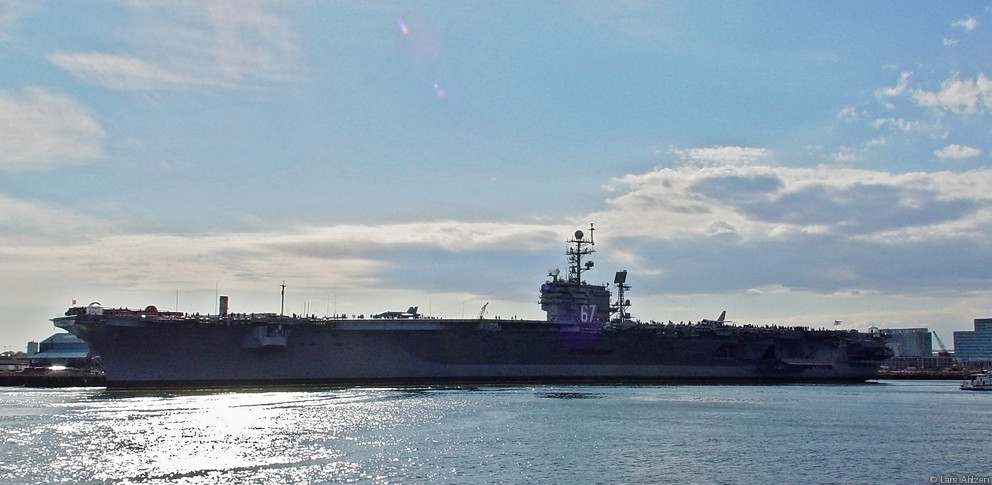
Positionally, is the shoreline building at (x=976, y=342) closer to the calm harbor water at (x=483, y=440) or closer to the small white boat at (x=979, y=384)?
the small white boat at (x=979, y=384)

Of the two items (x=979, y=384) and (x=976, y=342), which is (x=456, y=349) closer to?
(x=979, y=384)

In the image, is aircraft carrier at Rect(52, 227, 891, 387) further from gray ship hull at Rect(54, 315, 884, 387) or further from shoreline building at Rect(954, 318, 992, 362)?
shoreline building at Rect(954, 318, 992, 362)

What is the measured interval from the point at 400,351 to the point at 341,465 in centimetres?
2298

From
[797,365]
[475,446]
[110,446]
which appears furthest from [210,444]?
[797,365]

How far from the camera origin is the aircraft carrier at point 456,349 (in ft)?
122

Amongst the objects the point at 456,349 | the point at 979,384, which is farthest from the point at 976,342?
the point at 456,349

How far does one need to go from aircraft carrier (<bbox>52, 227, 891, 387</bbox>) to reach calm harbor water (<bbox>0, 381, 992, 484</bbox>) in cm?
363

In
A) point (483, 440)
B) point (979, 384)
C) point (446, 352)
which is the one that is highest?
point (446, 352)

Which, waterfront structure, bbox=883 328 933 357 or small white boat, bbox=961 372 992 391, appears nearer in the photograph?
small white boat, bbox=961 372 992 391

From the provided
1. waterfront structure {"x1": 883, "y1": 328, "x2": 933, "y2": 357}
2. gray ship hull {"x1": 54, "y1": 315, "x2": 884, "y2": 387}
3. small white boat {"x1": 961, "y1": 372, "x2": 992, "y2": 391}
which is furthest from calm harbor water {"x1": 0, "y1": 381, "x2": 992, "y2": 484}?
waterfront structure {"x1": 883, "y1": 328, "x2": 933, "y2": 357}

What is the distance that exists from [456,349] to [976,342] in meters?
152

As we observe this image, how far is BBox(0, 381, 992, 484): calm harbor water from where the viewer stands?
1691cm

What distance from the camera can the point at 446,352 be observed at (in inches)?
1615

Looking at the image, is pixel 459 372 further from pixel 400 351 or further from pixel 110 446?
pixel 110 446
